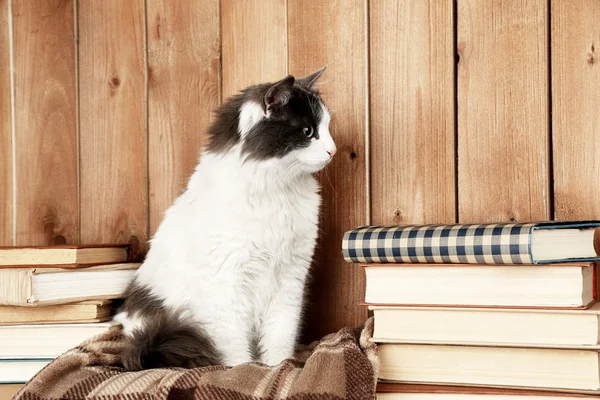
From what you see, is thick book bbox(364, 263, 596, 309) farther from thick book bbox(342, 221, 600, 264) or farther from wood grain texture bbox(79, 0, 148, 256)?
wood grain texture bbox(79, 0, 148, 256)

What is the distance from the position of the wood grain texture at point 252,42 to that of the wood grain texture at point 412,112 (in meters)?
0.21

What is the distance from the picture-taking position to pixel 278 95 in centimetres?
116

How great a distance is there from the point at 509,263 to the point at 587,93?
1.49 feet

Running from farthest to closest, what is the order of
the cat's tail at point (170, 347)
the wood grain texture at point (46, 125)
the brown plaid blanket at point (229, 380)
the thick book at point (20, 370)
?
1. the wood grain texture at point (46, 125)
2. the thick book at point (20, 370)
3. the cat's tail at point (170, 347)
4. the brown plaid blanket at point (229, 380)

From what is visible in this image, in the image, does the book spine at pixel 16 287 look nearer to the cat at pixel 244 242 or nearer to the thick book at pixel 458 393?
the cat at pixel 244 242

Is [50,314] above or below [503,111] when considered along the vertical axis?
below

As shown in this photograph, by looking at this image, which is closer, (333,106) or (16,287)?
(16,287)

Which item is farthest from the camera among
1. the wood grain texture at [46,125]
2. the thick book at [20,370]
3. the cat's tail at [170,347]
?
the wood grain texture at [46,125]

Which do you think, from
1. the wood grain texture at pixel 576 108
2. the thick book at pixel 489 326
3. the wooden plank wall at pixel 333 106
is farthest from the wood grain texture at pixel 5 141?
the wood grain texture at pixel 576 108

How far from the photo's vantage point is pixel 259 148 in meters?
1.18

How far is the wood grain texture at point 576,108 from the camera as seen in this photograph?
3.98 ft

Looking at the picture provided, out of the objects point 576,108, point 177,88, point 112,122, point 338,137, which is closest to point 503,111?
point 576,108

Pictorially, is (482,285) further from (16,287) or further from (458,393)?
(16,287)

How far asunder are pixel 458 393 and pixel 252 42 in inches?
34.7
